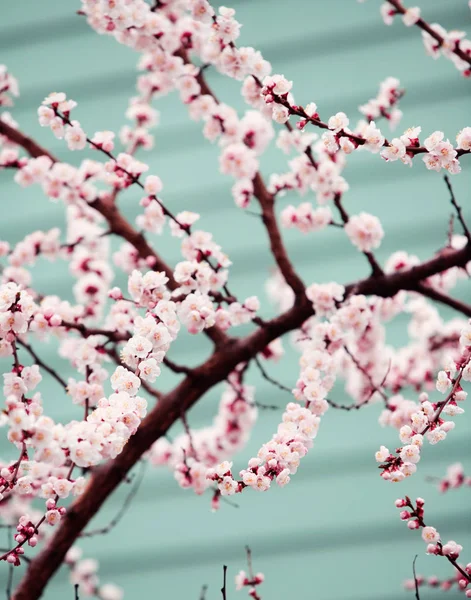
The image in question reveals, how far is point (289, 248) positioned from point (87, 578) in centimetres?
158

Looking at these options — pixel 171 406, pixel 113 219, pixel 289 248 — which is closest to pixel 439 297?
pixel 171 406

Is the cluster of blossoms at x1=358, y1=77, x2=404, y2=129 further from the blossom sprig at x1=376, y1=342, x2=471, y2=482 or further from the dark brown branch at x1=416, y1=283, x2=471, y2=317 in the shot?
the blossom sprig at x1=376, y1=342, x2=471, y2=482

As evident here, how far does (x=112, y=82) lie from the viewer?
110 inches

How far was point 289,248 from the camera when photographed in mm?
2547

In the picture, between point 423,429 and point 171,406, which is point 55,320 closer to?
point 171,406

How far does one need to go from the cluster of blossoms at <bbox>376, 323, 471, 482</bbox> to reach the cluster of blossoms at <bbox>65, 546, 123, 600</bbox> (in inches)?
64.6

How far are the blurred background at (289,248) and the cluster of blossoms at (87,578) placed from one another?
110mm

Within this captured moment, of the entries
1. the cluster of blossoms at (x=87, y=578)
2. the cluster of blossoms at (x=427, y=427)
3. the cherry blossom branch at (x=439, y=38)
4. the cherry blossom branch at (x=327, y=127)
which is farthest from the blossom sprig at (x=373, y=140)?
the cluster of blossoms at (x=87, y=578)

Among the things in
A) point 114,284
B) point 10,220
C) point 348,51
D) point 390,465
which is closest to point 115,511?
point 114,284

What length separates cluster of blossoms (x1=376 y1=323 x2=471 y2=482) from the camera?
969mm

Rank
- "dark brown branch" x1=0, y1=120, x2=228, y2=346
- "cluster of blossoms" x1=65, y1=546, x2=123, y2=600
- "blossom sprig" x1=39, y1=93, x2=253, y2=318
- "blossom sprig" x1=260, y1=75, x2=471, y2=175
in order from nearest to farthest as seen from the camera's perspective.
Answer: "blossom sprig" x1=260, y1=75, x2=471, y2=175 → "blossom sprig" x1=39, y1=93, x2=253, y2=318 → "dark brown branch" x1=0, y1=120, x2=228, y2=346 → "cluster of blossoms" x1=65, y1=546, x2=123, y2=600

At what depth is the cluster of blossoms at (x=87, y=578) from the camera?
2217mm

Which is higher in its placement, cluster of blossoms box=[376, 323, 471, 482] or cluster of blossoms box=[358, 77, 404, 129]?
cluster of blossoms box=[358, 77, 404, 129]

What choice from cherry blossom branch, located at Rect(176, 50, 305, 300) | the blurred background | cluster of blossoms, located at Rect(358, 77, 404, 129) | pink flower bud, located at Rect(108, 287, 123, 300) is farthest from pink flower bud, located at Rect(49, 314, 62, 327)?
the blurred background
